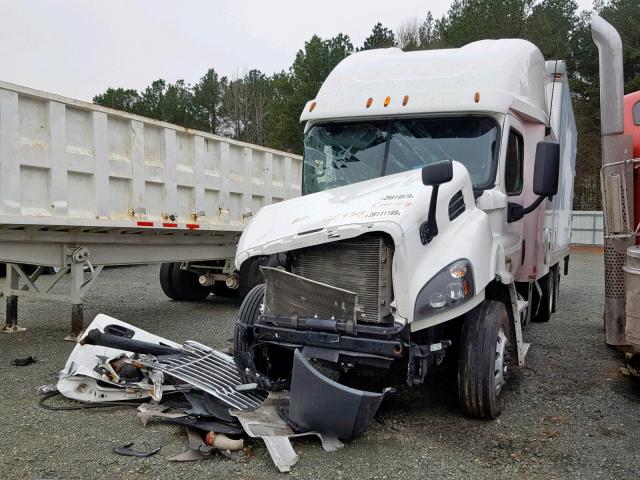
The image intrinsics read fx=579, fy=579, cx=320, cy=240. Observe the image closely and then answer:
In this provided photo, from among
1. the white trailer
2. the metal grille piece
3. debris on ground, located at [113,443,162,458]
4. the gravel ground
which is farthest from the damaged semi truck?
the white trailer

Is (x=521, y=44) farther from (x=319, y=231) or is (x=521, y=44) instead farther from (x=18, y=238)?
A: (x=18, y=238)

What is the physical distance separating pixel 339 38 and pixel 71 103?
24.3m

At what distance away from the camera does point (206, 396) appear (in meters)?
4.01

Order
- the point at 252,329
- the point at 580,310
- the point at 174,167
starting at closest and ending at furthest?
the point at 252,329 < the point at 174,167 < the point at 580,310

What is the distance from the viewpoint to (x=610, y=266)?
14.8ft

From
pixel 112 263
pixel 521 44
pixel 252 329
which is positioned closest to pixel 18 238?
pixel 112 263

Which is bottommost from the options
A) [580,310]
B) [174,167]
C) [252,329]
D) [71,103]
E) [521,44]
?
[580,310]

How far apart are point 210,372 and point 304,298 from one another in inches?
44.1

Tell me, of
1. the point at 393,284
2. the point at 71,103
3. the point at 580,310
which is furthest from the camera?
the point at 580,310

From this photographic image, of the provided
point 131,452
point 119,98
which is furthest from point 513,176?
point 119,98

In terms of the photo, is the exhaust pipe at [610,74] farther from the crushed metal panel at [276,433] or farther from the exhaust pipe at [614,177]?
the crushed metal panel at [276,433]

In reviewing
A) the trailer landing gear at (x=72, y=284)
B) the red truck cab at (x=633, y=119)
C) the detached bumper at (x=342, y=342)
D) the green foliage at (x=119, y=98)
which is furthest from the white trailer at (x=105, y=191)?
the green foliage at (x=119, y=98)

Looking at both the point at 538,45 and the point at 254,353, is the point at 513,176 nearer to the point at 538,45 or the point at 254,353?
the point at 254,353

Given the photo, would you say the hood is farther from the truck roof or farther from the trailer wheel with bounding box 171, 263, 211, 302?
the trailer wheel with bounding box 171, 263, 211, 302
